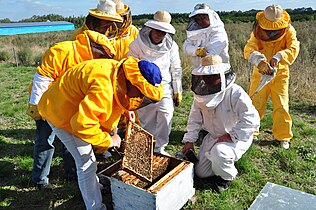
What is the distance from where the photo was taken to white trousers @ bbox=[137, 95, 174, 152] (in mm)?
3785

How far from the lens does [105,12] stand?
10.0 feet

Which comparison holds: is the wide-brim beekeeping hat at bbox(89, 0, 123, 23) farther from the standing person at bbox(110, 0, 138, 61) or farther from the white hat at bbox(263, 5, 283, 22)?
the white hat at bbox(263, 5, 283, 22)

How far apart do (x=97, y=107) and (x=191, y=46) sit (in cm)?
254

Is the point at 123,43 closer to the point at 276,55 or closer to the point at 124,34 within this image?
the point at 124,34

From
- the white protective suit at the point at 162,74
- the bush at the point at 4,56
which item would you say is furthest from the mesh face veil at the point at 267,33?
the bush at the point at 4,56

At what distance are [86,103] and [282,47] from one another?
3.13m

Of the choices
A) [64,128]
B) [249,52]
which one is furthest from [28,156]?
[249,52]

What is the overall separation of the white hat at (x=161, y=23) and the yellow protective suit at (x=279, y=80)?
137cm

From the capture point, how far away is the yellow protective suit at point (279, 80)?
4.04 meters

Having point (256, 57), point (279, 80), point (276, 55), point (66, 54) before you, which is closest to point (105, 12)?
point (66, 54)

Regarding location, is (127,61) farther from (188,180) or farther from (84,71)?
(188,180)

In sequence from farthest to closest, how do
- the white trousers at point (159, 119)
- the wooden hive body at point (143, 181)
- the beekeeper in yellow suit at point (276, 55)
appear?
1. the beekeeper in yellow suit at point (276, 55)
2. the white trousers at point (159, 119)
3. the wooden hive body at point (143, 181)

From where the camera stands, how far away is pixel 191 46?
4383 millimetres

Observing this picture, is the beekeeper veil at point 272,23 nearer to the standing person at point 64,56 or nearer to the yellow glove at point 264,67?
the yellow glove at point 264,67
